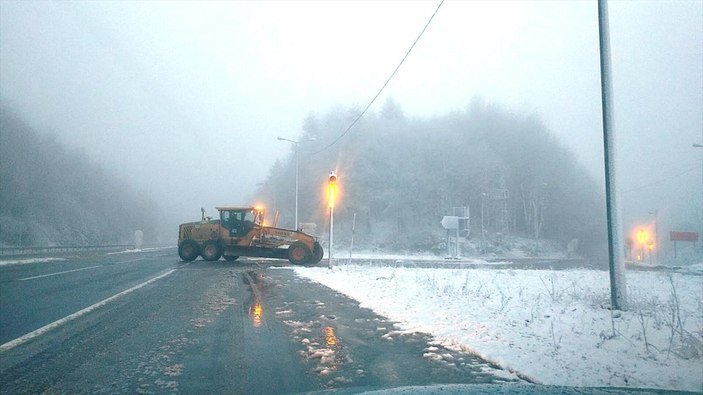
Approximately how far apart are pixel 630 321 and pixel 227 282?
10736 mm

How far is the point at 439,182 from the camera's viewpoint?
6238 centimetres

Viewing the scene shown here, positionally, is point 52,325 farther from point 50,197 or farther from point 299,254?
point 50,197

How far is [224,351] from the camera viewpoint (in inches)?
212

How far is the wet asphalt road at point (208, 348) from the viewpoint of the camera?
4.20 meters

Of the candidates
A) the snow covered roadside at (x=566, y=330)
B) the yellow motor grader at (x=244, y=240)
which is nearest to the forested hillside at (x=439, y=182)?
the yellow motor grader at (x=244, y=240)

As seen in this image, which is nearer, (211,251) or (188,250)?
(211,251)

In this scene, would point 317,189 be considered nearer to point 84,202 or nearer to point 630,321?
point 84,202

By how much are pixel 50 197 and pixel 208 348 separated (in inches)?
2311

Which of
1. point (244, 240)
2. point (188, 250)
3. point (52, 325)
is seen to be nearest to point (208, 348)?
point (52, 325)

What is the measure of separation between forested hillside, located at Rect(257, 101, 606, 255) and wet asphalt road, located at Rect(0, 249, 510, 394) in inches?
1754

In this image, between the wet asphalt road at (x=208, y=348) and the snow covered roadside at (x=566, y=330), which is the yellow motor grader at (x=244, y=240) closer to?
the snow covered roadside at (x=566, y=330)

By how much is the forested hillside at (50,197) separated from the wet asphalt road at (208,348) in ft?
143

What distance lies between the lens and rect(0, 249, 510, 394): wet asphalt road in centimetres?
420

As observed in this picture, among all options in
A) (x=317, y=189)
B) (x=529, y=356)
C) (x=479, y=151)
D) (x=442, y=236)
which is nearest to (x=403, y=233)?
(x=442, y=236)
